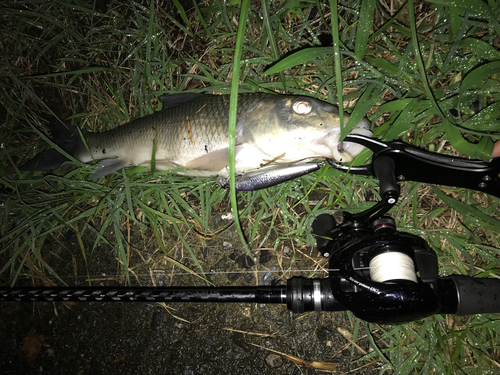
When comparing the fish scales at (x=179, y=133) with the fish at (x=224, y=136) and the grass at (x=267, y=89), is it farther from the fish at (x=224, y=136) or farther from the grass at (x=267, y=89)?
the grass at (x=267, y=89)

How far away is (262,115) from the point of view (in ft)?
6.33

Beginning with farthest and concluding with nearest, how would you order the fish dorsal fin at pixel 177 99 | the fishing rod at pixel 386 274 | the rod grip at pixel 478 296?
1. the fish dorsal fin at pixel 177 99
2. the rod grip at pixel 478 296
3. the fishing rod at pixel 386 274

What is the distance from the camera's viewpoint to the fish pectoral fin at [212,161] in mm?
2016

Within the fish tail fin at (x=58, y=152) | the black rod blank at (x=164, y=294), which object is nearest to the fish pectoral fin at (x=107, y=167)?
the fish tail fin at (x=58, y=152)

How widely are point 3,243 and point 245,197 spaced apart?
2.61 metres

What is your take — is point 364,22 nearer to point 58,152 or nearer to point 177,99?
point 177,99

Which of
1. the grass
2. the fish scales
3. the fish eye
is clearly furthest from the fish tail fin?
the fish eye

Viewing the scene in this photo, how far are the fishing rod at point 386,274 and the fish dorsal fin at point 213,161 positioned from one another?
0.73 metres

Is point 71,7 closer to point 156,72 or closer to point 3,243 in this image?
point 156,72

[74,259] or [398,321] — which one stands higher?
[74,259]

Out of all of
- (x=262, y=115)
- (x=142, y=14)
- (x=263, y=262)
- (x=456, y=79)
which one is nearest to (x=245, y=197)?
(x=263, y=262)

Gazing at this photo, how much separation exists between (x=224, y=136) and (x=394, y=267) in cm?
128

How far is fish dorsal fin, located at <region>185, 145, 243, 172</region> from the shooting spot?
79.0 inches

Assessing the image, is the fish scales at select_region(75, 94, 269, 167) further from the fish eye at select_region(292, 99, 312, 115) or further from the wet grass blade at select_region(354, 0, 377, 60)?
the wet grass blade at select_region(354, 0, 377, 60)
